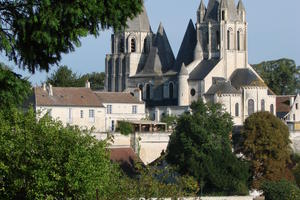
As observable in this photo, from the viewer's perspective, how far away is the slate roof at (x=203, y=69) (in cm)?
8498

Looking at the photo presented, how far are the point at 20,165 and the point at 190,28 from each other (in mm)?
69235

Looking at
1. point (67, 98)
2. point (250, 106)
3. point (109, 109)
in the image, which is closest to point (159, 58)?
point (250, 106)

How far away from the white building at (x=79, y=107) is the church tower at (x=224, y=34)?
1633 centimetres

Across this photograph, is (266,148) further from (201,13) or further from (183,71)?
(201,13)

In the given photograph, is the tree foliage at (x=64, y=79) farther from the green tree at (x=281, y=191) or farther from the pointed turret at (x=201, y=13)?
the green tree at (x=281, y=191)

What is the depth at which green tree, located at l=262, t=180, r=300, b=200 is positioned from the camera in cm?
4866

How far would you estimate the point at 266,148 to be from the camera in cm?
5816

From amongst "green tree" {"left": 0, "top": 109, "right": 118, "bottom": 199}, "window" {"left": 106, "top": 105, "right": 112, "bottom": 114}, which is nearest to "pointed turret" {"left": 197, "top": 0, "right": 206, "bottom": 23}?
"window" {"left": 106, "top": 105, "right": 112, "bottom": 114}

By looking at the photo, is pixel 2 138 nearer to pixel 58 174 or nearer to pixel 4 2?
pixel 58 174


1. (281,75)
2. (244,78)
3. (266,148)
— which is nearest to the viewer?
(266,148)

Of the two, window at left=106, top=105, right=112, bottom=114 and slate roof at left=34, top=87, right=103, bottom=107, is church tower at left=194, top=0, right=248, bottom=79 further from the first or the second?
slate roof at left=34, top=87, right=103, bottom=107

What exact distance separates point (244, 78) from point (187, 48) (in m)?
8.24

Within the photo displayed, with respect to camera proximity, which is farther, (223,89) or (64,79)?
(64,79)

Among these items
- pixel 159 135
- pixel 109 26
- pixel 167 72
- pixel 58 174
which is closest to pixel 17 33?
pixel 109 26
